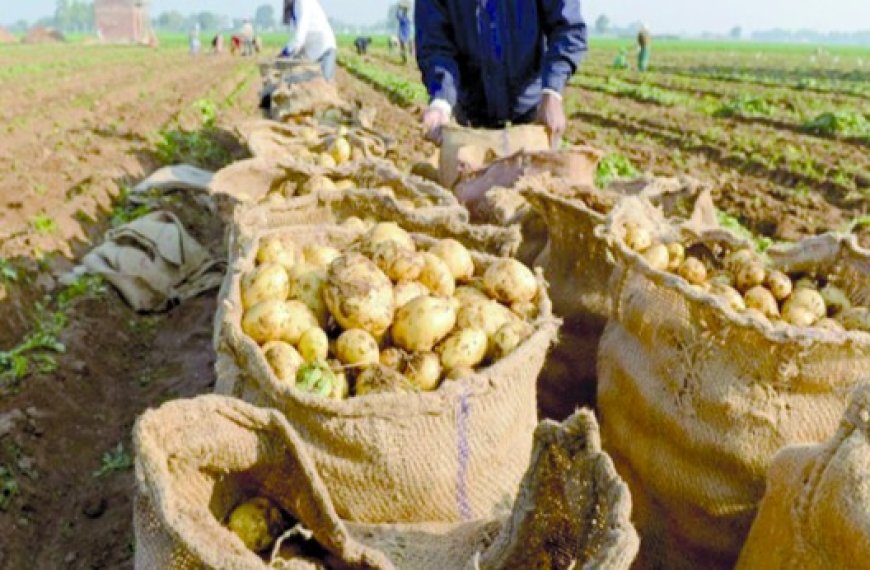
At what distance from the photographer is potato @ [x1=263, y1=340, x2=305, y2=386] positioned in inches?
93.7

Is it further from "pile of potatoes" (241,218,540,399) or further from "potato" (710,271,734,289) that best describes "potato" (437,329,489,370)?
"potato" (710,271,734,289)

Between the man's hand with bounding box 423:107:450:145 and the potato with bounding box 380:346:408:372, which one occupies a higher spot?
the man's hand with bounding box 423:107:450:145

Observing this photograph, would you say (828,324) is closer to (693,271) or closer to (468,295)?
(693,271)

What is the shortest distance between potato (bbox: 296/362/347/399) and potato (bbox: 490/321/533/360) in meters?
0.50

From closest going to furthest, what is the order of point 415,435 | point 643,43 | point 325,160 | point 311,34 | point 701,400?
point 415,435 < point 701,400 < point 325,160 < point 311,34 < point 643,43

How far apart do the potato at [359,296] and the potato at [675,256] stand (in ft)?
3.74

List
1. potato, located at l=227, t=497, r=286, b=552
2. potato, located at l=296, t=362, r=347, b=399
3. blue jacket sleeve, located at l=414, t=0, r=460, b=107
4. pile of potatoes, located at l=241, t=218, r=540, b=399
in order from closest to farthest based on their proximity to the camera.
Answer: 1. potato, located at l=227, t=497, r=286, b=552
2. potato, located at l=296, t=362, r=347, b=399
3. pile of potatoes, located at l=241, t=218, r=540, b=399
4. blue jacket sleeve, located at l=414, t=0, r=460, b=107

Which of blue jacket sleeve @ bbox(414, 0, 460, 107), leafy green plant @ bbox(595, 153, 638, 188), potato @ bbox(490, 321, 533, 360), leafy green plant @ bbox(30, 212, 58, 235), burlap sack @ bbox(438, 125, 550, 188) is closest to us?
potato @ bbox(490, 321, 533, 360)

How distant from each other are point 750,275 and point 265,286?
5.63ft

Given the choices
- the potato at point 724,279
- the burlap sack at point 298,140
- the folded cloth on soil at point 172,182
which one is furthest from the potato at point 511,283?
the folded cloth on soil at point 172,182

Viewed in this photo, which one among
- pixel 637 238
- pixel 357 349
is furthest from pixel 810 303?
pixel 357 349

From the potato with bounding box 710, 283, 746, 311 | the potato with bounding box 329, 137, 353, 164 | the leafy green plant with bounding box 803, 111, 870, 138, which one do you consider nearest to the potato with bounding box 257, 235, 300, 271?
the potato with bounding box 710, 283, 746, 311

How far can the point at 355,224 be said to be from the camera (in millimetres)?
3611

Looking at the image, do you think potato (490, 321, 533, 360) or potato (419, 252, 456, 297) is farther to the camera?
potato (419, 252, 456, 297)
